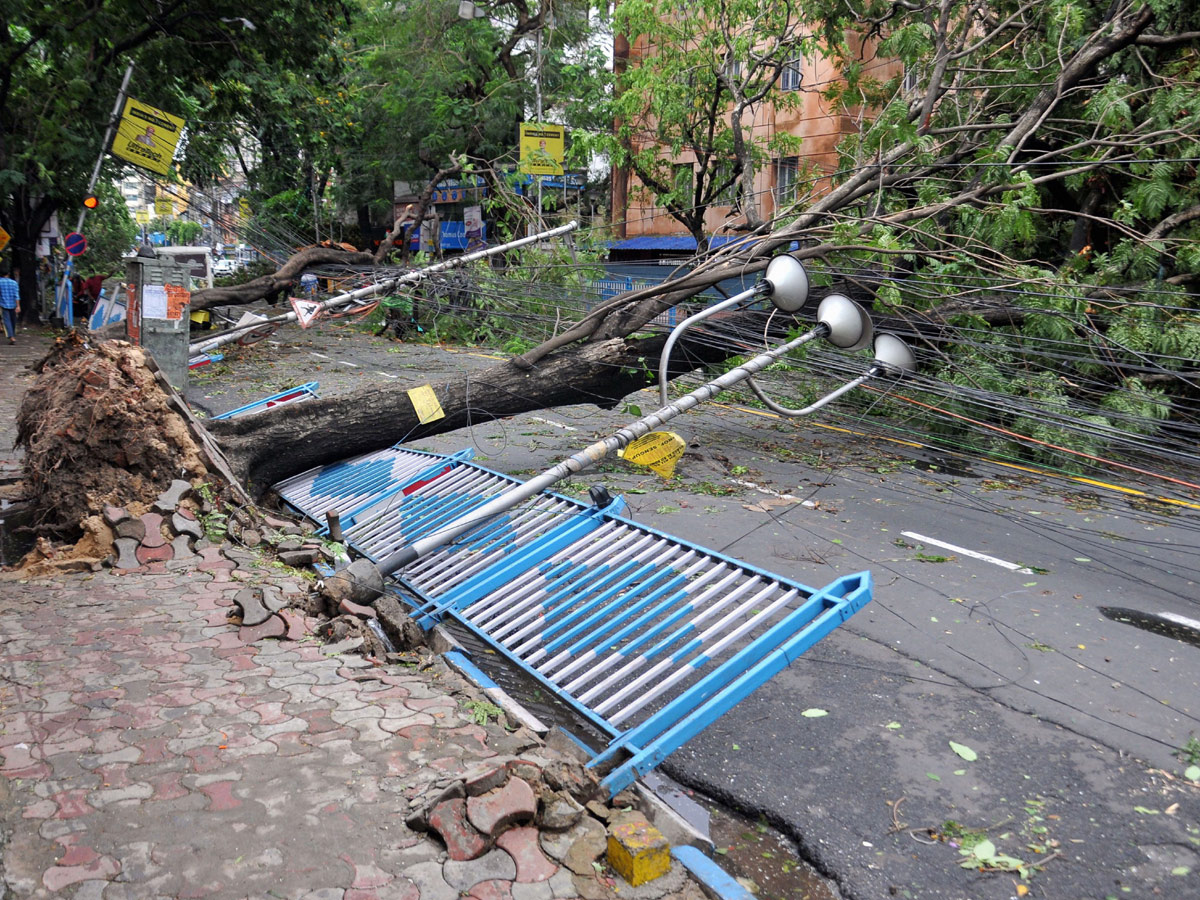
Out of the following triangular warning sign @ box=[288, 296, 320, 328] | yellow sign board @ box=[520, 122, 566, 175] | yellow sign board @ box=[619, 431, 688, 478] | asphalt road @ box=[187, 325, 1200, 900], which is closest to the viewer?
asphalt road @ box=[187, 325, 1200, 900]

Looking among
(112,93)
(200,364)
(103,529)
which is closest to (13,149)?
(112,93)

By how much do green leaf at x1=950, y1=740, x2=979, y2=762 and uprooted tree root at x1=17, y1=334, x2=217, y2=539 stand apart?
5309mm

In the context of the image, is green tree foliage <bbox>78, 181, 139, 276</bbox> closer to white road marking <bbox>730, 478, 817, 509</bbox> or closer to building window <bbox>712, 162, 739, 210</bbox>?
building window <bbox>712, 162, 739, 210</bbox>

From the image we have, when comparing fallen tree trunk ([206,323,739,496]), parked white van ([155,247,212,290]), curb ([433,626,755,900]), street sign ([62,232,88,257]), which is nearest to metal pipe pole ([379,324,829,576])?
curb ([433,626,755,900])

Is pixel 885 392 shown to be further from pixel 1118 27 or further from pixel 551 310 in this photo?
pixel 551 310

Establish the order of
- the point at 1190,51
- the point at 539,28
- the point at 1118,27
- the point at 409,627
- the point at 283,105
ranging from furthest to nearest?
the point at 539,28, the point at 283,105, the point at 1190,51, the point at 1118,27, the point at 409,627

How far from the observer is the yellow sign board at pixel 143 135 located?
607 inches

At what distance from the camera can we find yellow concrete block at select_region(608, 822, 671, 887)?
2.88 m

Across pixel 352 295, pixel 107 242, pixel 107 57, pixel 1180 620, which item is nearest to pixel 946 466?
pixel 1180 620

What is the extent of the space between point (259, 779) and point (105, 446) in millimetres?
4046

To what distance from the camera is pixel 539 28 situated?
20.6m

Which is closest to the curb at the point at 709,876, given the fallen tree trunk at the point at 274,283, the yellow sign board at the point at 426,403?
the yellow sign board at the point at 426,403

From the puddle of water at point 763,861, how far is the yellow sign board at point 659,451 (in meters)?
2.03

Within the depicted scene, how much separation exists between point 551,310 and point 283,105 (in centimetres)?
1048
